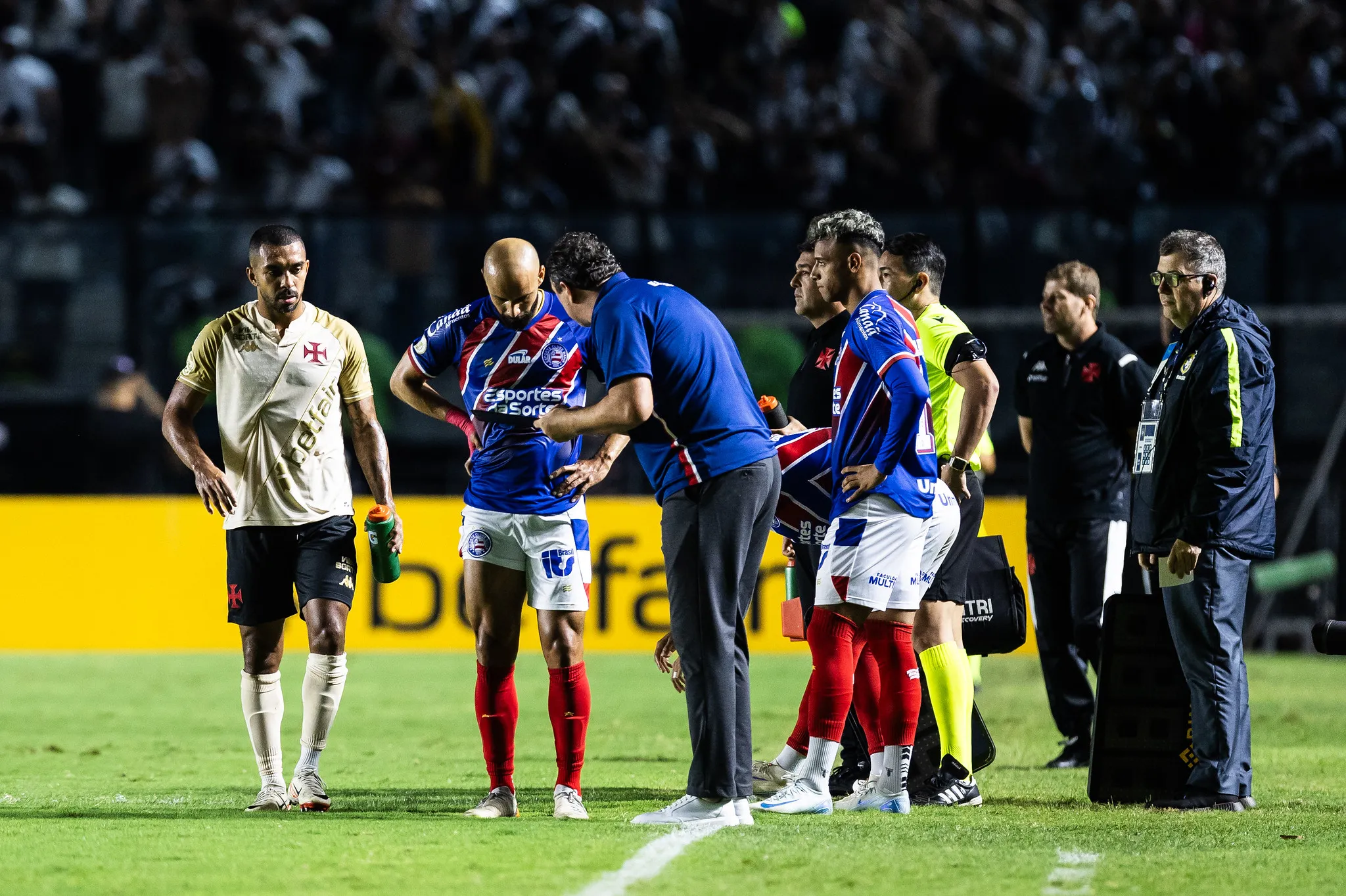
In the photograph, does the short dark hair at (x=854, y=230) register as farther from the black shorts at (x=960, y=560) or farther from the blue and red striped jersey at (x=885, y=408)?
the black shorts at (x=960, y=560)

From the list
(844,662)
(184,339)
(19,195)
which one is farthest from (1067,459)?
(19,195)

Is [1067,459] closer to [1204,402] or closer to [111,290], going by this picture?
[1204,402]

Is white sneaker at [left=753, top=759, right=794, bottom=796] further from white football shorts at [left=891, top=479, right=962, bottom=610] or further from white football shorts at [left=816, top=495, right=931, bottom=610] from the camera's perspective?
white football shorts at [left=816, top=495, right=931, bottom=610]

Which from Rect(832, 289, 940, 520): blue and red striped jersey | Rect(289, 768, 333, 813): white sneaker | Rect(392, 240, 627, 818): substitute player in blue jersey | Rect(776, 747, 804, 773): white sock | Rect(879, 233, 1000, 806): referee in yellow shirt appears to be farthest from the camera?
Rect(776, 747, 804, 773): white sock

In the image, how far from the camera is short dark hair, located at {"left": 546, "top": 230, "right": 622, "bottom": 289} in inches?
251

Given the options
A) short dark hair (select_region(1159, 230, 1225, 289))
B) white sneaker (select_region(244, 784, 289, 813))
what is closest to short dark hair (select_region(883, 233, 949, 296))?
short dark hair (select_region(1159, 230, 1225, 289))

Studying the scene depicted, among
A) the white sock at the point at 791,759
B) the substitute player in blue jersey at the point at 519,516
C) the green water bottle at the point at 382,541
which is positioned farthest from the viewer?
the white sock at the point at 791,759

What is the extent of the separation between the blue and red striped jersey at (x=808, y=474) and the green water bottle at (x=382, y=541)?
159 cm

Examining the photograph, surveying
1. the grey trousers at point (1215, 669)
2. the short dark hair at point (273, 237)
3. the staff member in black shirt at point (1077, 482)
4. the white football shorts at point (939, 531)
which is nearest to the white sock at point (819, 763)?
the white football shorts at point (939, 531)

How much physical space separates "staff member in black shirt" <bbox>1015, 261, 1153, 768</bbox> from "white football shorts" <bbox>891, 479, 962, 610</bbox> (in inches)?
80.0

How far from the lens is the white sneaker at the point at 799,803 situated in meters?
6.83

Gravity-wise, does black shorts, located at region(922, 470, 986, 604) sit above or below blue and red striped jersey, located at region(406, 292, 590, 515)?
below

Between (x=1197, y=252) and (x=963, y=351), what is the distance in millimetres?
1035

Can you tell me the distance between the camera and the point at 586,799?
7.34 meters
